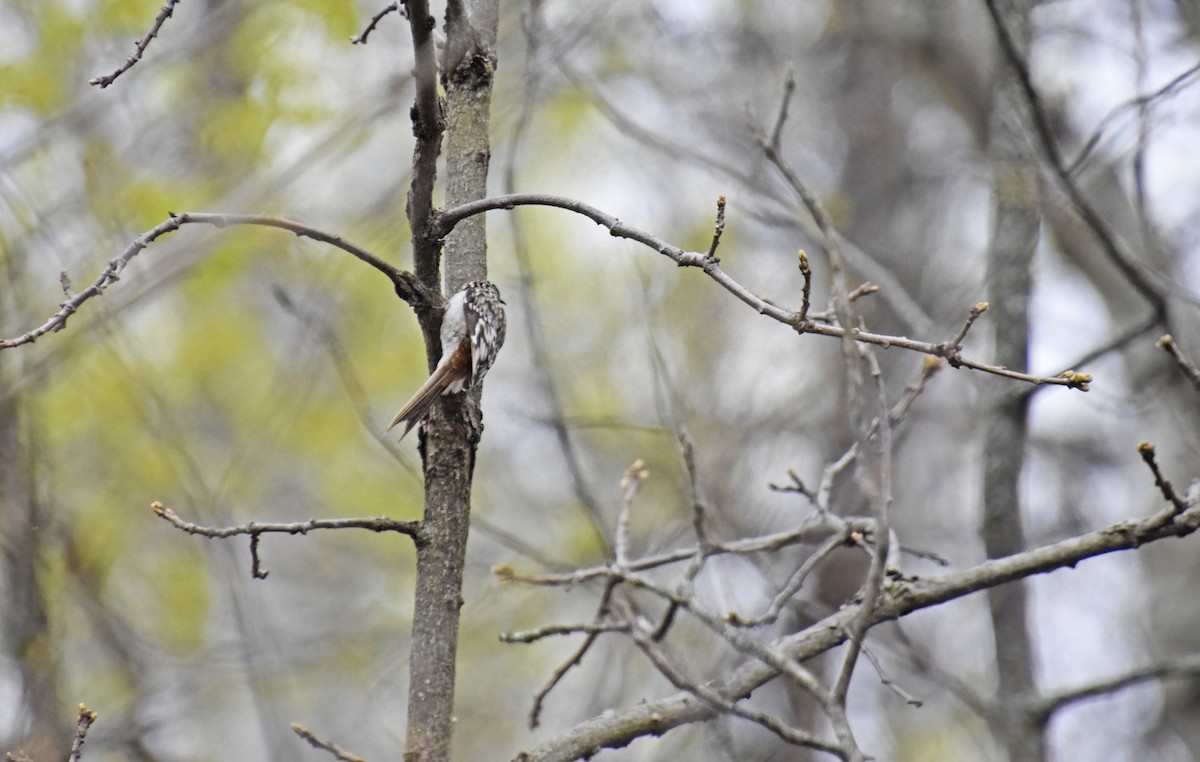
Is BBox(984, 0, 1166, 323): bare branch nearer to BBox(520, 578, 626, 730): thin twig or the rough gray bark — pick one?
the rough gray bark

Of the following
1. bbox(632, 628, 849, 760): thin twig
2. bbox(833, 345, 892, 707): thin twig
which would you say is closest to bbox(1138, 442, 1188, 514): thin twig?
bbox(833, 345, 892, 707): thin twig

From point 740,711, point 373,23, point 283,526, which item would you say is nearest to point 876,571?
point 740,711

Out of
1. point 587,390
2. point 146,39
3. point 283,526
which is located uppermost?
point 587,390

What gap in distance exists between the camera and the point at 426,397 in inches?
88.0

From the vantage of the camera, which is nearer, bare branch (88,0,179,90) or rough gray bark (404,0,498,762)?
bare branch (88,0,179,90)

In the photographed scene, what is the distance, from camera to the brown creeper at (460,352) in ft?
7.29

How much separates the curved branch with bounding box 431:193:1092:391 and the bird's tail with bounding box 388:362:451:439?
344 mm

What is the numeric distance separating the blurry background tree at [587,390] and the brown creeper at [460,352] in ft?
1.55

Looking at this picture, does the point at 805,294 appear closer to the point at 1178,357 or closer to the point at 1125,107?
the point at 1178,357

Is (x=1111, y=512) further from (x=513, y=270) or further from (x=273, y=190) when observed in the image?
(x=273, y=190)

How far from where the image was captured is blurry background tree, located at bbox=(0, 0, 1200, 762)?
3.33 metres

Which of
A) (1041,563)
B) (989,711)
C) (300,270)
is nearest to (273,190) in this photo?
(300,270)

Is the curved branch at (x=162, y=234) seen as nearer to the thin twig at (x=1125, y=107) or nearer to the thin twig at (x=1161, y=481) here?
the thin twig at (x=1161, y=481)

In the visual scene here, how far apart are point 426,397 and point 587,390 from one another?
16.5 ft
